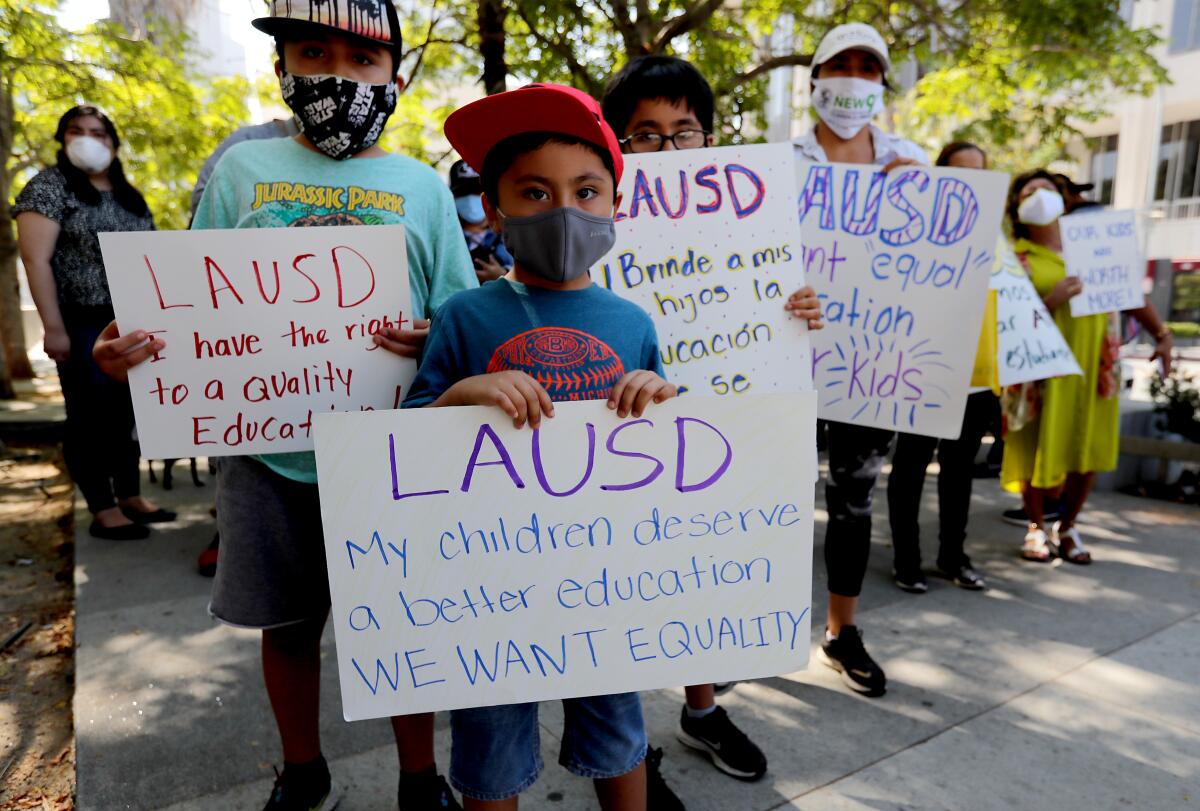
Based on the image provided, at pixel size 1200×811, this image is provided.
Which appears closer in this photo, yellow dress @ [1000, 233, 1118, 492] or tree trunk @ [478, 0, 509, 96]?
yellow dress @ [1000, 233, 1118, 492]

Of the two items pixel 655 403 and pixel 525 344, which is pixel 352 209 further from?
pixel 655 403

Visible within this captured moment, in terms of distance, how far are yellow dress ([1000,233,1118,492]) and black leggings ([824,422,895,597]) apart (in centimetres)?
185

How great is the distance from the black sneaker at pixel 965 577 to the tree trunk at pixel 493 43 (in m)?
4.53

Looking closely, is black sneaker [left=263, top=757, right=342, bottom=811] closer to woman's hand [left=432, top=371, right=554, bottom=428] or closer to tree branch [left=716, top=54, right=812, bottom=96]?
woman's hand [left=432, top=371, right=554, bottom=428]

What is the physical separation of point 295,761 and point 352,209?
1.38 metres

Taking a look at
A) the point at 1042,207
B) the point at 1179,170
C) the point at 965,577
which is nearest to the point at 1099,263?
the point at 1042,207

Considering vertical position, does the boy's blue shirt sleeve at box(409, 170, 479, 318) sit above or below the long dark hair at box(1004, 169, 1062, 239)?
below

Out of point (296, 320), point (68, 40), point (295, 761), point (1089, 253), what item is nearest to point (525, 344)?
point (296, 320)

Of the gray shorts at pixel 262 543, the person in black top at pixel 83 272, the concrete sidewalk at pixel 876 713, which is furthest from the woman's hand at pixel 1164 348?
the person in black top at pixel 83 272

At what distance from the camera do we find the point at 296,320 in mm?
1718

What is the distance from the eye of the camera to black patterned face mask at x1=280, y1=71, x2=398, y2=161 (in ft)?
5.77

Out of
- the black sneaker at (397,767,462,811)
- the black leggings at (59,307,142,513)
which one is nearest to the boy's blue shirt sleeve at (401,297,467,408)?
the black sneaker at (397,767,462,811)

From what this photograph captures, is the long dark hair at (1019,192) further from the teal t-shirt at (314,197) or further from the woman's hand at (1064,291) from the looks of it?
the teal t-shirt at (314,197)

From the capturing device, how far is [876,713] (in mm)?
2686
